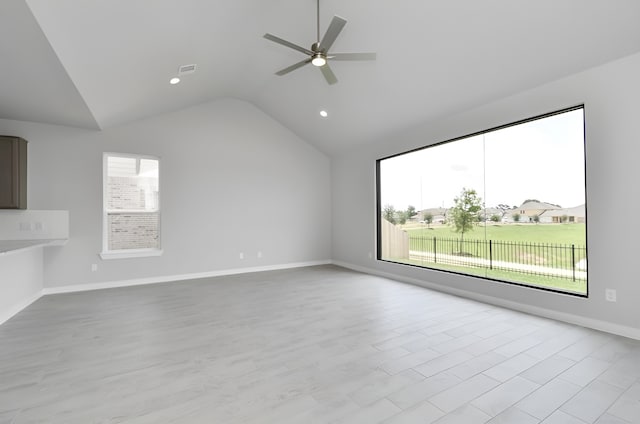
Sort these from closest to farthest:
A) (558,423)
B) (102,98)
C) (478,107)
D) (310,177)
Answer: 1. (558,423)
2. (102,98)
3. (478,107)
4. (310,177)

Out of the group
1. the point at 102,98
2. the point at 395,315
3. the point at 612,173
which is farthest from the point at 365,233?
the point at 102,98

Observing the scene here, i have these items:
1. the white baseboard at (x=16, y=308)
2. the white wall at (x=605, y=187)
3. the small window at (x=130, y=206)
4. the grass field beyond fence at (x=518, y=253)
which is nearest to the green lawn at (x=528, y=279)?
the grass field beyond fence at (x=518, y=253)

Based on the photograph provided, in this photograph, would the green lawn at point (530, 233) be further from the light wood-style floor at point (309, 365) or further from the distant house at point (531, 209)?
the light wood-style floor at point (309, 365)

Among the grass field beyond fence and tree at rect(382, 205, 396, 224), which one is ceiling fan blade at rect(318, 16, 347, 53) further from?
tree at rect(382, 205, 396, 224)

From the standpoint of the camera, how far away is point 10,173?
A: 4137mm

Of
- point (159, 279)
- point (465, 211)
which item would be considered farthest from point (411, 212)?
point (159, 279)

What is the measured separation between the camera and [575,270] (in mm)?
3516

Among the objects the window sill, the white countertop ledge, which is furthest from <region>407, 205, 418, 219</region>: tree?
the white countertop ledge

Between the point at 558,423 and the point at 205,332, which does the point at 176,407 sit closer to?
the point at 205,332

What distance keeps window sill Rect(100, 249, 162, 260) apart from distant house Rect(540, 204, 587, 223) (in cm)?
607

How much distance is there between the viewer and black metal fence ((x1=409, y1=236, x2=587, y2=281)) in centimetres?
355

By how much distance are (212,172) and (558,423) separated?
6.01 metres

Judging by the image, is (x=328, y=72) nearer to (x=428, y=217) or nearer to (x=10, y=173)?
(x=428, y=217)

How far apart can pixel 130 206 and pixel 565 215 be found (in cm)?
660
